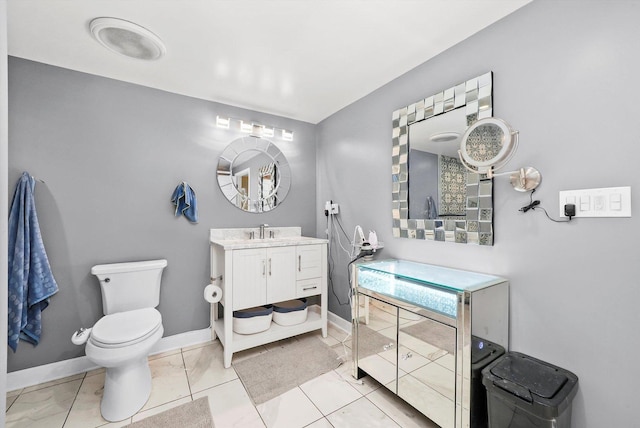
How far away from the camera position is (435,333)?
1493 mm

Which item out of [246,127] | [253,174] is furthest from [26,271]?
[246,127]

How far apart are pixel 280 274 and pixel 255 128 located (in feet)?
5.26

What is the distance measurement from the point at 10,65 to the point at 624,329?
4100 millimetres

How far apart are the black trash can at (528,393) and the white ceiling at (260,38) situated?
6.52 feet

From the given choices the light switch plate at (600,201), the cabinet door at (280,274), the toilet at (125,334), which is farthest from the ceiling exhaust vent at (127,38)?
the light switch plate at (600,201)

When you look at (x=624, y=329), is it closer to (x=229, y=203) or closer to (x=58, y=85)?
(x=229, y=203)

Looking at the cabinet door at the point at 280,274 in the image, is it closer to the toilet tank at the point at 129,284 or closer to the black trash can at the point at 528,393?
the toilet tank at the point at 129,284

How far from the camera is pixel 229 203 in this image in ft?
9.27

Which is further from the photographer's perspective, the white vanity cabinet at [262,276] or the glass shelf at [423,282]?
the white vanity cabinet at [262,276]

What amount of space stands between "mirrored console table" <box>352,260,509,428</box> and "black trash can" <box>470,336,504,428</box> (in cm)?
1

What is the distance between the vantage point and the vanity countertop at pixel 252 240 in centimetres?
235

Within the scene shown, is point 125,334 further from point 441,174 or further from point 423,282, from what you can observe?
point 441,174

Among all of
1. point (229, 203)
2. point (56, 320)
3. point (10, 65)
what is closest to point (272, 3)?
point (229, 203)

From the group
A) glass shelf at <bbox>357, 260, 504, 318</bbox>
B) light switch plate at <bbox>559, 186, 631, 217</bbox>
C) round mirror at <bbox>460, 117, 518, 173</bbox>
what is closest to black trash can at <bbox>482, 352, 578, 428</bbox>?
glass shelf at <bbox>357, 260, 504, 318</bbox>
